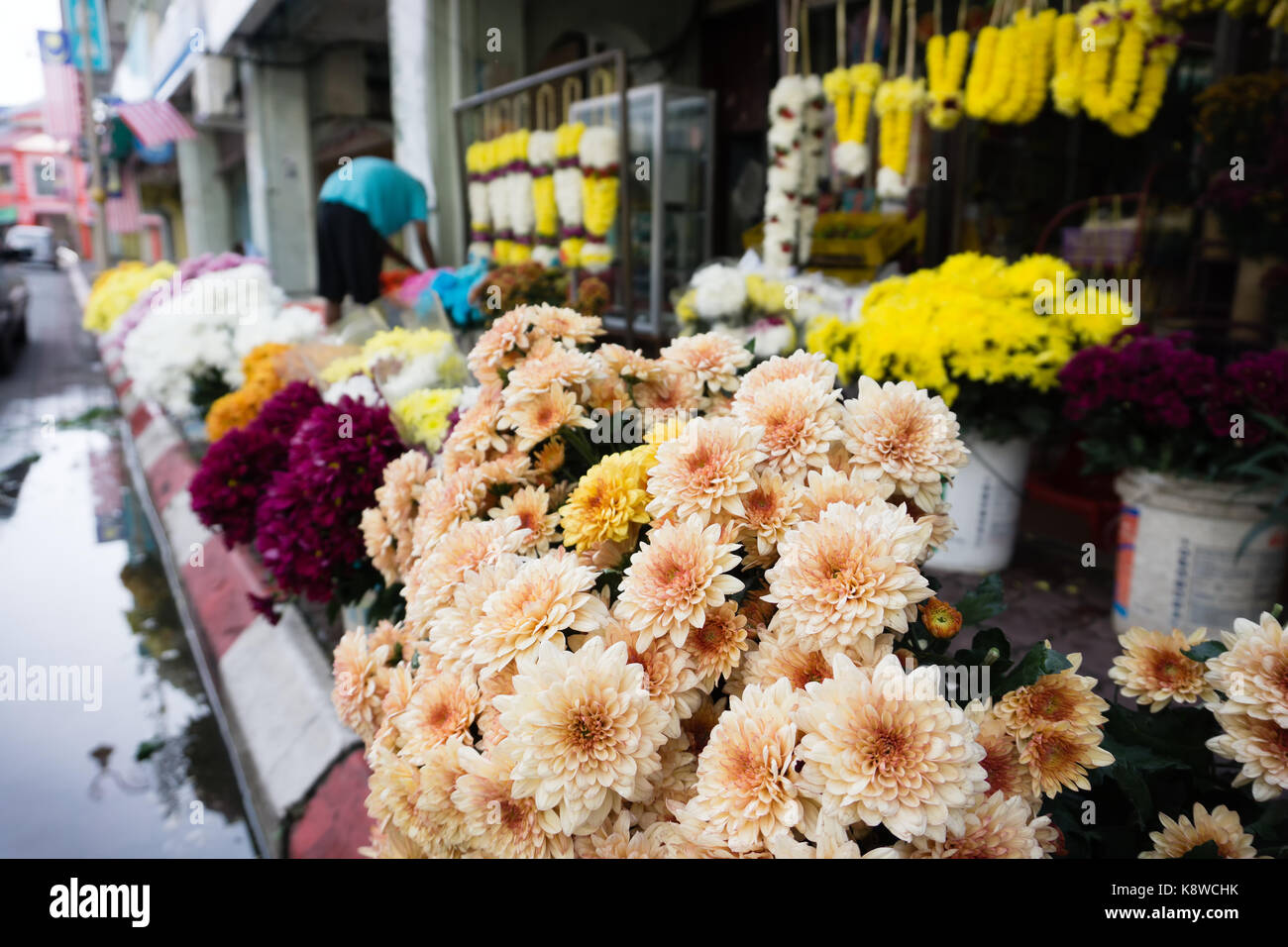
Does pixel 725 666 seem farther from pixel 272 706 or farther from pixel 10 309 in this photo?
pixel 10 309

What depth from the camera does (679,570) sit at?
751 mm

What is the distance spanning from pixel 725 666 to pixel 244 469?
1.62 meters

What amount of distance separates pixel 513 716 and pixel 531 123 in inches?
232

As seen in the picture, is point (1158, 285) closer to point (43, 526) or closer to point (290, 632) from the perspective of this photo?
point (290, 632)

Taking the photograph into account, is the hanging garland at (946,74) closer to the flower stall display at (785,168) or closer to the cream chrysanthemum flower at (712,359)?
the flower stall display at (785,168)

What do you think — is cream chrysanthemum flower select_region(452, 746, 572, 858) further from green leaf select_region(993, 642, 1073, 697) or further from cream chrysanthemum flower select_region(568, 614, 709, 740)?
green leaf select_region(993, 642, 1073, 697)

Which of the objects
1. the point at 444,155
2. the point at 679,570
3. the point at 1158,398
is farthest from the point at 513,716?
the point at 444,155

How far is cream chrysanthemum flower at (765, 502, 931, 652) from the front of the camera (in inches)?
27.1

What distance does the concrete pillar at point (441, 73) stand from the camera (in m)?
6.15

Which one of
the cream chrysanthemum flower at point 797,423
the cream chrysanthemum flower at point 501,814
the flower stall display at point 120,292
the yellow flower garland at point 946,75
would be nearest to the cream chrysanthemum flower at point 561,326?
the cream chrysanthemum flower at point 797,423

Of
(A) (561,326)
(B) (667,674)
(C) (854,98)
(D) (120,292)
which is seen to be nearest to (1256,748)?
(B) (667,674)

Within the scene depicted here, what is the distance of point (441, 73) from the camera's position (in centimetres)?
631

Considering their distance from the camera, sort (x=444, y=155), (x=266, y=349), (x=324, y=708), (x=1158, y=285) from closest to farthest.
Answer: (x=324, y=708)
(x=266, y=349)
(x=1158, y=285)
(x=444, y=155)
